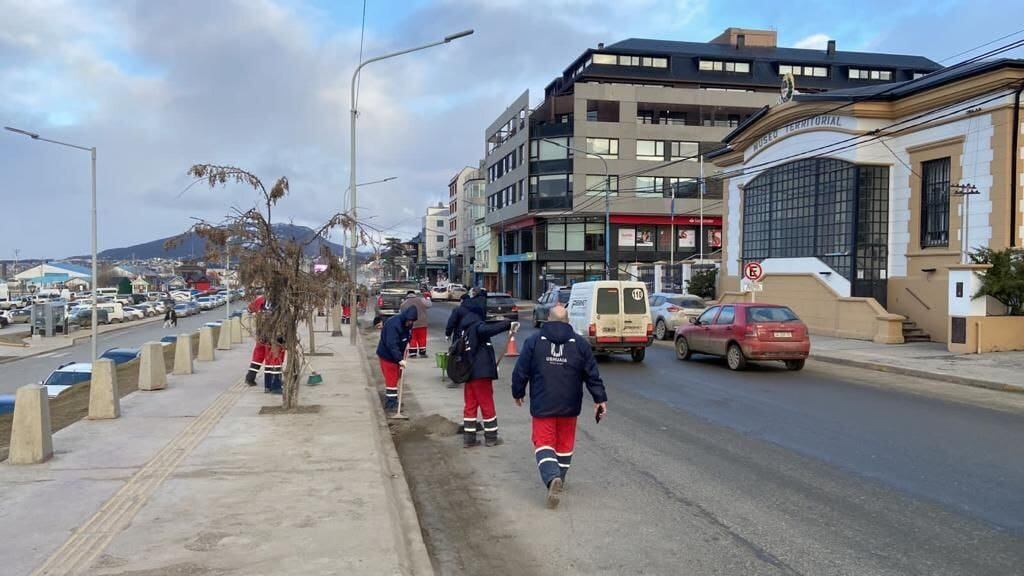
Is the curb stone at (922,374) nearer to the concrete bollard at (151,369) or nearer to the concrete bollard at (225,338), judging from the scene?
the concrete bollard at (151,369)

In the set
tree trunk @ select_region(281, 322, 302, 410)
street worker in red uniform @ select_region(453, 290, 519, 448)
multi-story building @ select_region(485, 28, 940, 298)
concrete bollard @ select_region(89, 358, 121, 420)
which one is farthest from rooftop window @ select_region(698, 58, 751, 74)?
concrete bollard @ select_region(89, 358, 121, 420)

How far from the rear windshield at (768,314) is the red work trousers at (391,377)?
28.3 ft

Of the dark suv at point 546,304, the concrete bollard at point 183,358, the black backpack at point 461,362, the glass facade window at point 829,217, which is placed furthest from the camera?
the dark suv at point 546,304

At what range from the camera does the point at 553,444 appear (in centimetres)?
638

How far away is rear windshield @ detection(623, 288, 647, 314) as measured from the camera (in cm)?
1823

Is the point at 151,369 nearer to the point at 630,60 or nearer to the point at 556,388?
the point at 556,388

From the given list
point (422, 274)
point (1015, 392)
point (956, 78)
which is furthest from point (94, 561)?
point (422, 274)

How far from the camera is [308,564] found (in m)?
4.52

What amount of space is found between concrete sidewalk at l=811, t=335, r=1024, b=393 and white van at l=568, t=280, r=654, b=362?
5.06 m

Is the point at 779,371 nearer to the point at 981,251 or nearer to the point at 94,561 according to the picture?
the point at 981,251

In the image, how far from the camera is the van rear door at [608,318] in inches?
709

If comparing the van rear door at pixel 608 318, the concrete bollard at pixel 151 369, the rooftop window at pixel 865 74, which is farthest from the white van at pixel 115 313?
the rooftop window at pixel 865 74

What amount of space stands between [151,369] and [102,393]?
9.31 feet

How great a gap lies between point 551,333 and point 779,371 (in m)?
11.9
